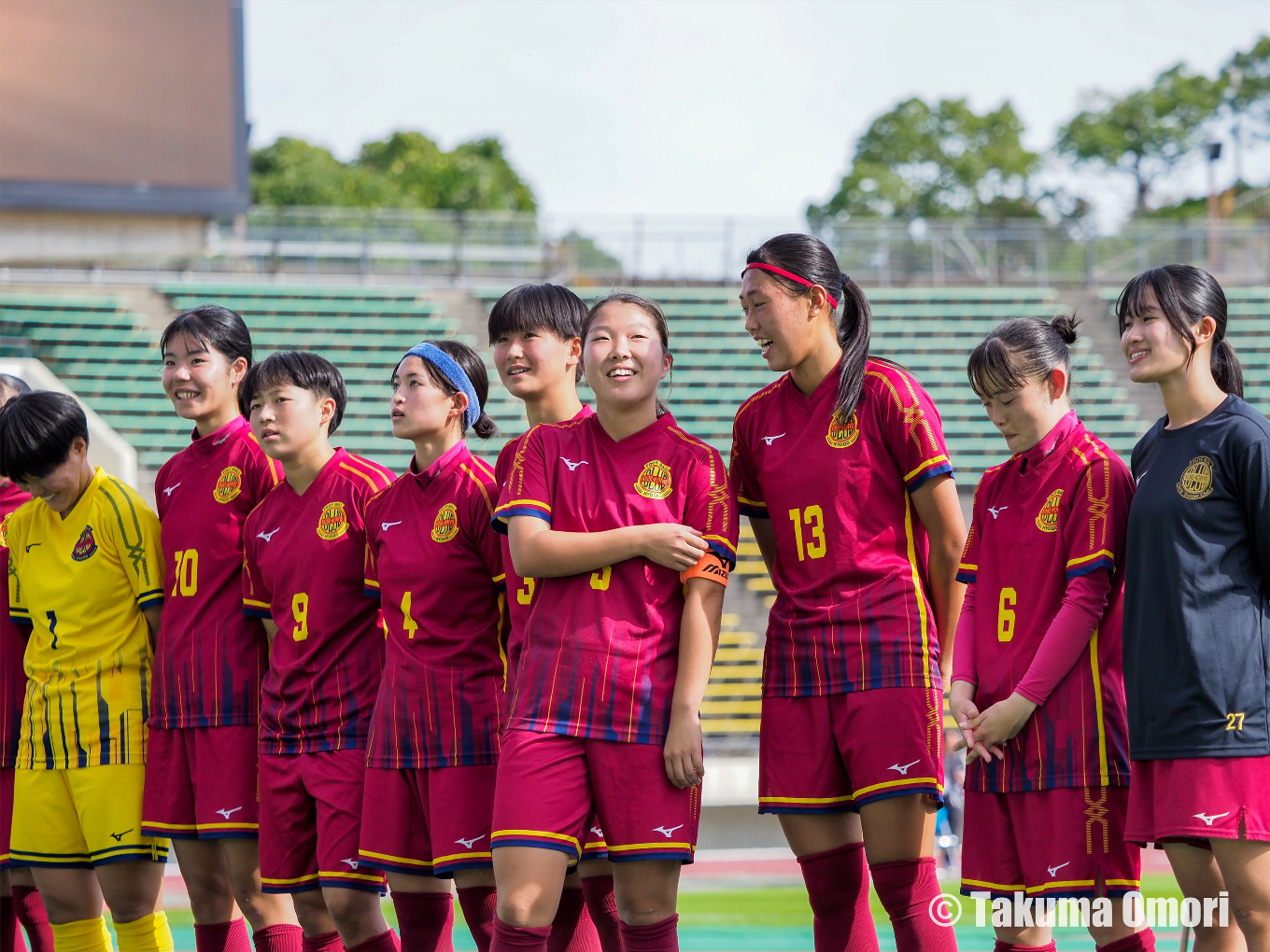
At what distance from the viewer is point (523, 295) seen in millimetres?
3676

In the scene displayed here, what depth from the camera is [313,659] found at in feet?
11.8

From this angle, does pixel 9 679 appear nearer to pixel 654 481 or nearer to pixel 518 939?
pixel 518 939

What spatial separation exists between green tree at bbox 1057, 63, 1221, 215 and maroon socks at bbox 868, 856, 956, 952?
38480 millimetres

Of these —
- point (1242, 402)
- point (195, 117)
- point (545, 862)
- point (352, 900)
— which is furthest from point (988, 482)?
point (195, 117)

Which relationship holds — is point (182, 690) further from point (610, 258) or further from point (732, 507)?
point (610, 258)

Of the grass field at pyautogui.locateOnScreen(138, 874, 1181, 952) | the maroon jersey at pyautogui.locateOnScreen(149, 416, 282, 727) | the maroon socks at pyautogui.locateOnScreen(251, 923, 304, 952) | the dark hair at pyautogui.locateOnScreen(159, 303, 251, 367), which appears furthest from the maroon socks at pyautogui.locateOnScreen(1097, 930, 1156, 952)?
the grass field at pyautogui.locateOnScreen(138, 874, 1181, 952)

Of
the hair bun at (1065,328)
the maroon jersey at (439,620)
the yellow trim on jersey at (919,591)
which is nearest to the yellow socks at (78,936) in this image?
the maroon jersey at (439,620)

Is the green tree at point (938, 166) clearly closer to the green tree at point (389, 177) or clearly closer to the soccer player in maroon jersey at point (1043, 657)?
the green tree at point (389, 177)

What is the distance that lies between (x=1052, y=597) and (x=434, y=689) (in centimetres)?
156

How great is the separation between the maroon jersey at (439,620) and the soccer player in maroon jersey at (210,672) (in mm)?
534

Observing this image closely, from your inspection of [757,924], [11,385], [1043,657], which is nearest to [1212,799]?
[1043,657]

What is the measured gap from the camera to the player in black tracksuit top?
2.77 meters

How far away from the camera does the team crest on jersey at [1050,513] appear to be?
318 centimetres

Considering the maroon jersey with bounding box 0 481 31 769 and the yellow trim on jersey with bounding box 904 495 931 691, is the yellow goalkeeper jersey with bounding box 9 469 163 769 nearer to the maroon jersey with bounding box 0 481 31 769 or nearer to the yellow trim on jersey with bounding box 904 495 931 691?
the maroon jersey with bounding box 0 481 31 769
